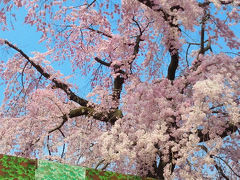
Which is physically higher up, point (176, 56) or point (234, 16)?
point (234, 16)

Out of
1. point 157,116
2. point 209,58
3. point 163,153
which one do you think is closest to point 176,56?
point 209,58

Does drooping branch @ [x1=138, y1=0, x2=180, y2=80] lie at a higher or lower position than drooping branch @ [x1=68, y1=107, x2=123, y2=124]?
higher

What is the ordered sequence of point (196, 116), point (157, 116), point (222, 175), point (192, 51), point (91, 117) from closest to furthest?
point (196, 116)
point (157, 116)
point (222, 175)
point (91, 117)
point (192, 51)

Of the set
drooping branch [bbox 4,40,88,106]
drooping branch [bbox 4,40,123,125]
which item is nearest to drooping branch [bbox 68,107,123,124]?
drooping branch [bbox 4,40,123,125]

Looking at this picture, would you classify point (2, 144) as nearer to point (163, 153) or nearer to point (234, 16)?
point (163, 153)

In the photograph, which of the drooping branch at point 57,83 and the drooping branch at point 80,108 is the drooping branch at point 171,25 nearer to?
the drooping branch at point 80,108

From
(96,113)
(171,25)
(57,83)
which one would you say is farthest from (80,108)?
(171,25)

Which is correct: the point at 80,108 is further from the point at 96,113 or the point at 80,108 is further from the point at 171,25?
the point at 171,25

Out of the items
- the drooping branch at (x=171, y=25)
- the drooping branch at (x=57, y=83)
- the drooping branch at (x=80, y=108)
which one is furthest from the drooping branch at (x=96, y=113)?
the drooping branch at (x=171, y=25)

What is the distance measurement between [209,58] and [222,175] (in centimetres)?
245

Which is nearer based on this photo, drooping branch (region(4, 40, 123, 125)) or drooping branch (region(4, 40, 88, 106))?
drooping branch (region(4, 40, 123, 125))

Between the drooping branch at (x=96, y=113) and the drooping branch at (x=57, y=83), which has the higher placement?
the drooping branch at (x=57, y=83)

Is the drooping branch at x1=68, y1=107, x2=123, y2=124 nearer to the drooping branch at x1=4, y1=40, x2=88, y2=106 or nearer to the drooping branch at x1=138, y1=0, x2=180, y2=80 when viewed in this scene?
the drooping branch at x1=4, y1=40, x2=88, y2=106

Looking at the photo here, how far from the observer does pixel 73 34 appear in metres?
10.6
